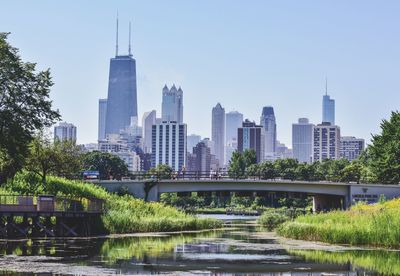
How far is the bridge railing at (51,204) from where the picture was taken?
6397cm

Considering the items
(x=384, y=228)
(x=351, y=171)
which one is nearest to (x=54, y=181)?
(x=384, y=228)

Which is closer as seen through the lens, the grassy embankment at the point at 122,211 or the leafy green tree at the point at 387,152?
the grassy embankment at the point at 122,211

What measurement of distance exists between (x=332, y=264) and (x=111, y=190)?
207 ft

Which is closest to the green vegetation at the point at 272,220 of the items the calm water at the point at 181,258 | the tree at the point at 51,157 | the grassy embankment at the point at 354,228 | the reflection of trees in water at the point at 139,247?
the tree at the point at 51,157

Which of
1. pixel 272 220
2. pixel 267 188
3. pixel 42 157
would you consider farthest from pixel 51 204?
pixel 267 188

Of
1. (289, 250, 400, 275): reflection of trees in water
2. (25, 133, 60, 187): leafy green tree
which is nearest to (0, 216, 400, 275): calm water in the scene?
(289, 250, 400, 275): reflection of trees in water

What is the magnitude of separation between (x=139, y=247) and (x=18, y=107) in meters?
32.9

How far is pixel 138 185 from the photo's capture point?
361ft

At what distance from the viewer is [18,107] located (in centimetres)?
8462

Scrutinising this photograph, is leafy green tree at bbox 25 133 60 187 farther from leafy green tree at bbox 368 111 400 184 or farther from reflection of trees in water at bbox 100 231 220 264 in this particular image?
leafy green tree at bbox 368 111 400 184

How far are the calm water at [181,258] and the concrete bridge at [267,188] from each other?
157ft

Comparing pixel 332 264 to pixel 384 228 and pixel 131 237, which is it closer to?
pixel 384 228

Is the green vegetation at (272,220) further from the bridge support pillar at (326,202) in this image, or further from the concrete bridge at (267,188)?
the bridge support pillar at (326,202)

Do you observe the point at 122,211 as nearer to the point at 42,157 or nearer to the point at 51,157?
the point at 42,157
